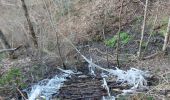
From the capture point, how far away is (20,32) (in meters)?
16.4

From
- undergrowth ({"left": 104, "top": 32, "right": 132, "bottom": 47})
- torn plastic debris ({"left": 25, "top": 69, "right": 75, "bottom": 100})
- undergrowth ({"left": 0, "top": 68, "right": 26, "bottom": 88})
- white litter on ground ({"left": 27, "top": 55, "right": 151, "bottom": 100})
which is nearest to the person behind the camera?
white litter on ground ({"left": 27, "top": 55, "right": 151, "bottom": 100})

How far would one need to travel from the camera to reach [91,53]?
12562 mm

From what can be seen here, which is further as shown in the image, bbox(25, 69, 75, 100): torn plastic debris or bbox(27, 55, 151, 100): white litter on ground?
bbox(25, 69, 75, 100): torn plastic debris

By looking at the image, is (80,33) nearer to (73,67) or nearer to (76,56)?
(76,56)

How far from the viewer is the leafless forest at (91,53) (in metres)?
9.05

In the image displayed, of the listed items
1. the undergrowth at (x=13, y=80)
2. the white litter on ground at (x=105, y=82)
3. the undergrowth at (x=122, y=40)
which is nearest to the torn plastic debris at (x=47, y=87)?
the white litter on ground at (x=105, y=82)

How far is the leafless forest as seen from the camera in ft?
29.7

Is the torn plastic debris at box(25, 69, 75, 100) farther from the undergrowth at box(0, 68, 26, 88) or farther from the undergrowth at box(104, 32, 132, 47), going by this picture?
the undergrowth at box(104, 32, 132, 47)

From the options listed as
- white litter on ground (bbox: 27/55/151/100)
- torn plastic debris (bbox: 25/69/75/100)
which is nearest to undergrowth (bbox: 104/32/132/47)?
white litter on ground (bbox: 27/55/151/100)

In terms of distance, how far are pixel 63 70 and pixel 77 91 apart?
5.71ft

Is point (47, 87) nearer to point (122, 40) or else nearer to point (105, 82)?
point (105, 82)

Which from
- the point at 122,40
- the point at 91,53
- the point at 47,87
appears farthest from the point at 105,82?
the point at 122,40

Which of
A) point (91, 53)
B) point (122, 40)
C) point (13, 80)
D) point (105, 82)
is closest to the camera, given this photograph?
point (105, 82)

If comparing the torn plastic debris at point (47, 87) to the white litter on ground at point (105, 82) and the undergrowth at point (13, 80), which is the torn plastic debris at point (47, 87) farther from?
the undergrowth at point (13, 80)
